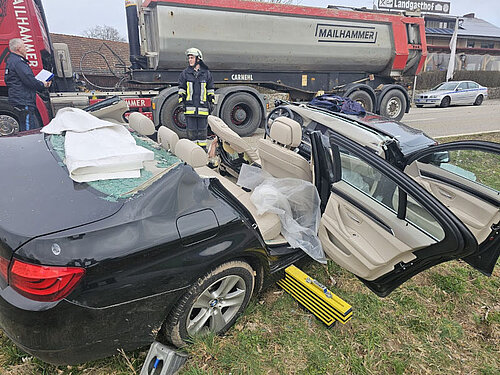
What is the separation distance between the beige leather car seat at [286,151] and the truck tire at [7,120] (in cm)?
503

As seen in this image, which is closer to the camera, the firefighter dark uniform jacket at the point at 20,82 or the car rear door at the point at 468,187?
the car rear door at the point at 468,187

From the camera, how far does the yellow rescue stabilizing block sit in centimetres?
225

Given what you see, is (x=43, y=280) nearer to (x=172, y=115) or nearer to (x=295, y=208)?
(x=295, y=208)

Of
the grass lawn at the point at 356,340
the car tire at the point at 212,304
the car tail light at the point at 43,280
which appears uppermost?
the car tail light at the point at 43,280

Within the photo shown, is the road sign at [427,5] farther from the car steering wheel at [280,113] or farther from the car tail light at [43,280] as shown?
the car tail light at [43,280]

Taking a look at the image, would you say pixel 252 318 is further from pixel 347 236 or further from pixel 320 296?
pixel 347 236

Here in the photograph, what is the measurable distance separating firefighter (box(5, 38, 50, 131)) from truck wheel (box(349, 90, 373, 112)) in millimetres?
7521

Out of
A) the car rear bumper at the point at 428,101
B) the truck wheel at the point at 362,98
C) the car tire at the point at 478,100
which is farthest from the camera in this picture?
the car tire at the point at 478,100

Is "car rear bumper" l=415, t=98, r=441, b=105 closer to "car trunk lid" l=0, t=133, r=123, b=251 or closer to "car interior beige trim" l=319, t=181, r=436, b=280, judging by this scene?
"car interior beige trim" l=319, t=181, r=436, b=280

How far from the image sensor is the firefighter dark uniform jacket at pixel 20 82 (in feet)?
16.3

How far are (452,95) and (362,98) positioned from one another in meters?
9.31

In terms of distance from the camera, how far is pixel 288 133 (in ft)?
9.35

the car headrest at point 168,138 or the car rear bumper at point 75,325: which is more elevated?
the car headrest at point 168,138

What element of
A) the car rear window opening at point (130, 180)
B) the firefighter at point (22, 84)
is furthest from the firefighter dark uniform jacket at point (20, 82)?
the car rear window opening at point (130, 180)
